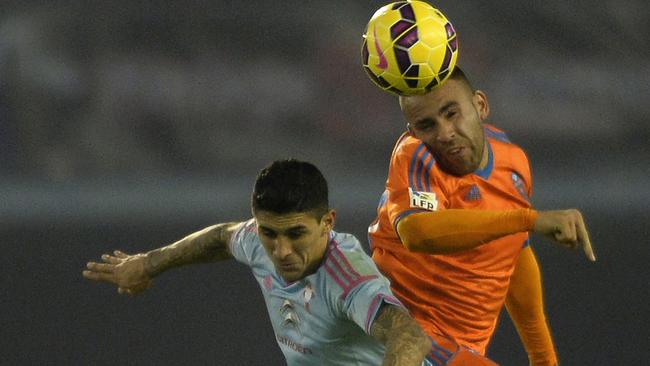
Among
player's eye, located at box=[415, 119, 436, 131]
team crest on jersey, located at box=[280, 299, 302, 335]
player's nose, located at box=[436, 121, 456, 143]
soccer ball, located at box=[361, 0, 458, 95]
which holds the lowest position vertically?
team crest on jersey, located at box=[280, 299, 302, 335]

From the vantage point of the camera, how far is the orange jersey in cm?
458

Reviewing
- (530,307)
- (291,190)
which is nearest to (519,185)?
(530,307)

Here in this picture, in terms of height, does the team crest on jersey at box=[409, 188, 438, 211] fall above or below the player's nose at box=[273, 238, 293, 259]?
above

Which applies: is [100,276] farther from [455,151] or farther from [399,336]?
[399,336]

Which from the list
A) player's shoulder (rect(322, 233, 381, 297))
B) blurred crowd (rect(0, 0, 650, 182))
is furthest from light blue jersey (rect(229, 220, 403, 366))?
blurred crowd (rect(0, 0, 650, 182))

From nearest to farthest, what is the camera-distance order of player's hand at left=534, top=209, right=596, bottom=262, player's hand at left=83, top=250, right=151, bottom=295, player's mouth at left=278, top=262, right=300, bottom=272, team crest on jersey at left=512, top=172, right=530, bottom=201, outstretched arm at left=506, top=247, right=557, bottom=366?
player's hand at left=534, top=209, right=596, bottom=262, player's mouth at left=278, top=262, right=300, bottom=272, team crest on jersey at left=512, top=172, right=530, bottom=201, player's hand at left=83, top=250, right=151, bottom=295, outstretched arm at left=506, top=247, right=557, bottom=366

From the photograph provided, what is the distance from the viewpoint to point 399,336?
3740mm

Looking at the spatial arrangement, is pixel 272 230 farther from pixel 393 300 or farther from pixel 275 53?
pixel 275 53

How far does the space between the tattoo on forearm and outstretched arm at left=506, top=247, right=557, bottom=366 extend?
109 cm

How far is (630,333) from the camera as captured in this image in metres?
6.57

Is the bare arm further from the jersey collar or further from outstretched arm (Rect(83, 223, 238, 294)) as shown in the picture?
outstretched arm (Rect(83, 223, 238, 294))

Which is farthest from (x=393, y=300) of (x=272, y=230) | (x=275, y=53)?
(x=275, y=53)

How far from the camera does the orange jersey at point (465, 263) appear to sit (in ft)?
15.0

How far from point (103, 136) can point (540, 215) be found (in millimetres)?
5673
